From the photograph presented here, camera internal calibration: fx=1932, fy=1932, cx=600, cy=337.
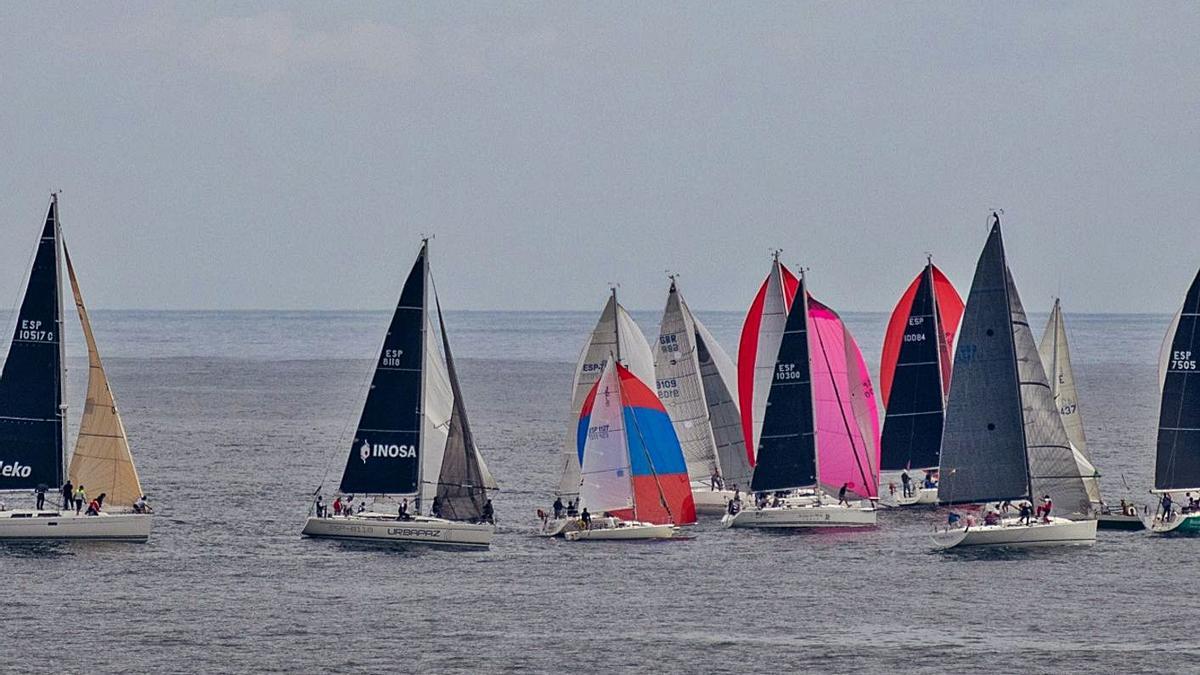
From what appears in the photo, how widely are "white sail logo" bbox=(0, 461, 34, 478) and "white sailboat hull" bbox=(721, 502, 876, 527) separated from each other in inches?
1034

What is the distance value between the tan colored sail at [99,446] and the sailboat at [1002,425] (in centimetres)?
2875

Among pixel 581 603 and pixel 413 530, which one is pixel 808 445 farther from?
pixel 581 603

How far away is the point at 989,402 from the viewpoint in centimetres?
6856

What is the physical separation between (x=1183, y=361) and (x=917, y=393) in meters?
13.1

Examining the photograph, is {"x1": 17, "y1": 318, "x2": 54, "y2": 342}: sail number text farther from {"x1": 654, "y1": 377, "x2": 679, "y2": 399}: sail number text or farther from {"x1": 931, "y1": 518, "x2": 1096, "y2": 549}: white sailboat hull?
{"x1": 931, "y1": 518, "x2": 1096, "y2": 549}: white sailboat hull

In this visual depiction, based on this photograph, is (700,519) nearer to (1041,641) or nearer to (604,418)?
(604,418)

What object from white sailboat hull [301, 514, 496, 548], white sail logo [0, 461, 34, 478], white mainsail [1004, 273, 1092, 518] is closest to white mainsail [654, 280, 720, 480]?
white sailboat hull [301, 514, 496, 548]

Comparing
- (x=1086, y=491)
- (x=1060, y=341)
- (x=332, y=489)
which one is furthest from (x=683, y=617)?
(x=332, y=489)

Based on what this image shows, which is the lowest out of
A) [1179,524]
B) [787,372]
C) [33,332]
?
[1179,524]

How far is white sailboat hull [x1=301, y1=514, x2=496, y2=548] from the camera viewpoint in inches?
2653

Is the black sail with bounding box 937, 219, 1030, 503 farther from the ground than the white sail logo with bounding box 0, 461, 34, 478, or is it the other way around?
the black sail with bounding box 937, 219, 1030, 503

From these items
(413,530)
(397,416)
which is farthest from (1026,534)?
(397,416)

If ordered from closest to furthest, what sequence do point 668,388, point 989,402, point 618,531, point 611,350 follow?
point 989,402 < point 618,531 < point 611,350 < point 668,388

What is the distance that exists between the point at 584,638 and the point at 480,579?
9.90 meters
